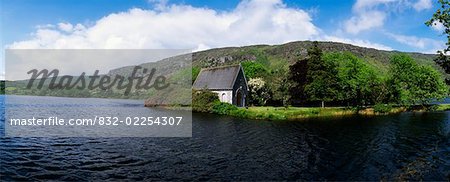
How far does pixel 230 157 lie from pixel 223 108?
115 ft

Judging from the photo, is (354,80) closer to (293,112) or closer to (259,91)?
Result: (259,91)

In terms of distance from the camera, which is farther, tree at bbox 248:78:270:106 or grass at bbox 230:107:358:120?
tree at bbox 248:78:270:106

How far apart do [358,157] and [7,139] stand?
28.4 meters

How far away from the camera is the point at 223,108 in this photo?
56.2 metres

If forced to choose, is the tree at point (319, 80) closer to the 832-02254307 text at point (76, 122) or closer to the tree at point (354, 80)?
the tree at point (354, 80)

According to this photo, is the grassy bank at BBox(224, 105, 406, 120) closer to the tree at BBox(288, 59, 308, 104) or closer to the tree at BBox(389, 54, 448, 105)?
the tree at BBox(288, 59, 308, 104)

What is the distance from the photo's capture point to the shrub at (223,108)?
54669mm

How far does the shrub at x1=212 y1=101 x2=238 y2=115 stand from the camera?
5467 centimetres

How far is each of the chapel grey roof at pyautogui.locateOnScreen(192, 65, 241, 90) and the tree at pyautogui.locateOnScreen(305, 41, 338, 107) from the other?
15101 millimetres

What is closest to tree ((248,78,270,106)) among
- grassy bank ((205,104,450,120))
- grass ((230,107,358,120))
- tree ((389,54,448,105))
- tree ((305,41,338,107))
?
tree ((305,41,338,107))

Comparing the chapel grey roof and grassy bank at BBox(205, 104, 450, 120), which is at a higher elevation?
the chapel grey roof

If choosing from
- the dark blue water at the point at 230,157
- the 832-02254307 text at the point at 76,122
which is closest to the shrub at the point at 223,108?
the 832-02254307 text at the point at 76,122

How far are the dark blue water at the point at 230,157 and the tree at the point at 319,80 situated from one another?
28077mm

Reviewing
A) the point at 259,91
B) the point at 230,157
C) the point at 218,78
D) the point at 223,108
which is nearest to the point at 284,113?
the point at 223,108
